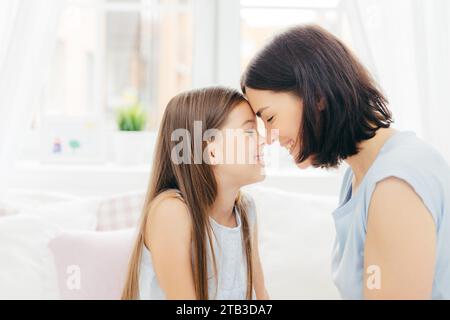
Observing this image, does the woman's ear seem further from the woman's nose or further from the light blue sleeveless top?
the light blue sleeveless top

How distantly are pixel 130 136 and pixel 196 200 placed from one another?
0.71m

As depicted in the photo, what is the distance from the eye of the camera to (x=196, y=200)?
1.06 m

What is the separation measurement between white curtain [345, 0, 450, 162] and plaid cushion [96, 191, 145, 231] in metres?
0.72

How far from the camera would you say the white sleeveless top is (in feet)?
3.52

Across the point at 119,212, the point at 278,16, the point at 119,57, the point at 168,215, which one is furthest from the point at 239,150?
the point at 119,57

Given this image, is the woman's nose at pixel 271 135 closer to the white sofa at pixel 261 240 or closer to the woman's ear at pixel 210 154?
the woman's ear at pixel 210 154

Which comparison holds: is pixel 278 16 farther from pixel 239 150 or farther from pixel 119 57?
pixel 119 57

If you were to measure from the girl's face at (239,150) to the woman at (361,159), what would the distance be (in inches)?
1.8

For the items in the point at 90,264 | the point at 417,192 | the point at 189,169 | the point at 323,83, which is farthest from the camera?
the point at 90,264

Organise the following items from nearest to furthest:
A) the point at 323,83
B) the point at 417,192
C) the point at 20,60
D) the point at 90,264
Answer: the point at 417,192, the point at 323,83, the point at 90,264, the point at 20,60

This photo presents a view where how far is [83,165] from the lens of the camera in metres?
1.76

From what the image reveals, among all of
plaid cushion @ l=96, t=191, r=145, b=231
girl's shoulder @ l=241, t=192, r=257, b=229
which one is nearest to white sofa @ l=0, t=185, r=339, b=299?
plaid cushion @ l=96, t=191, r=145, b=231

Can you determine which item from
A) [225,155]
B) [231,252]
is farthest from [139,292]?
[225,155]
